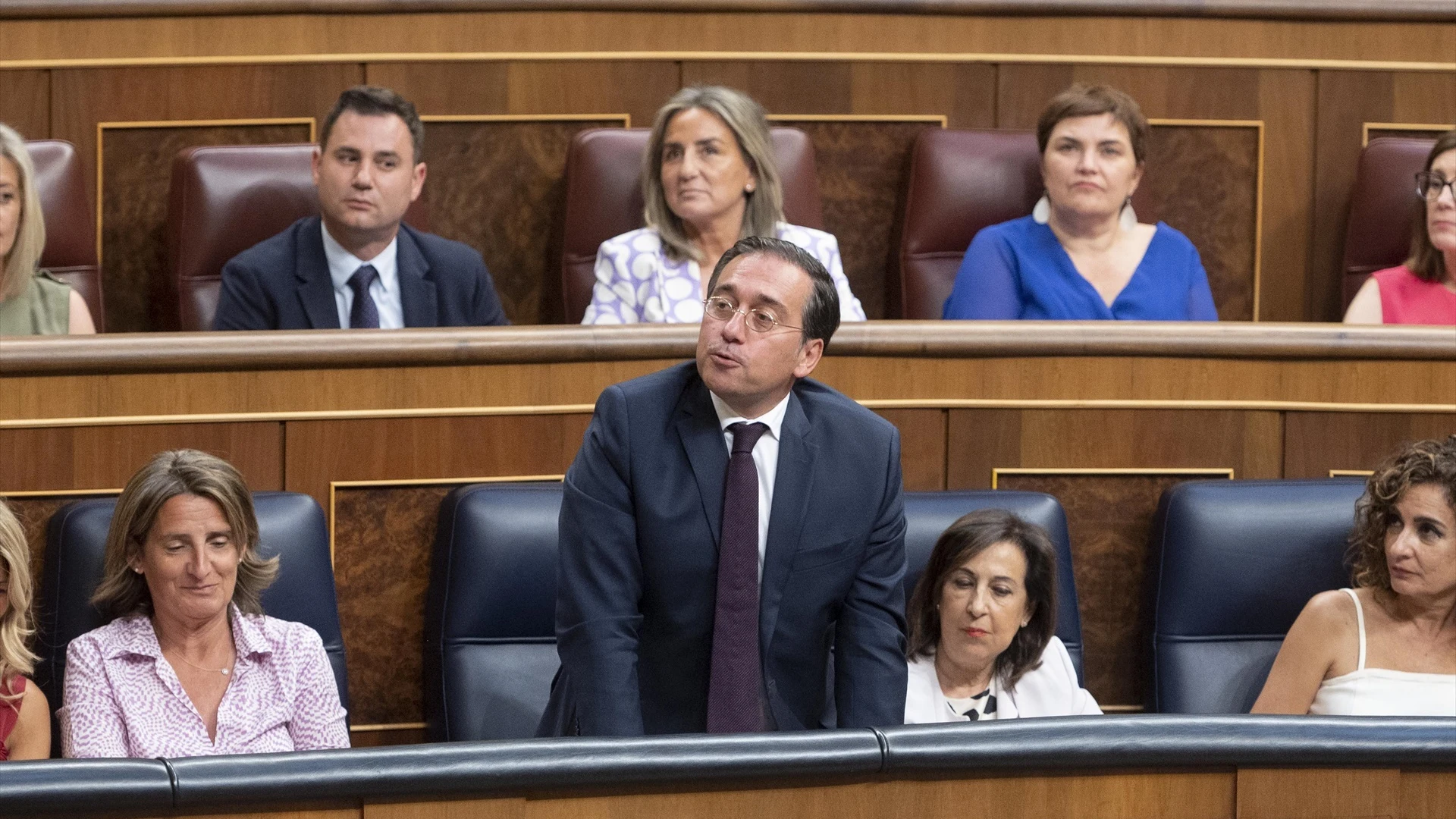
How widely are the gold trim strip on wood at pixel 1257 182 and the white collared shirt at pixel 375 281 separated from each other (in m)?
0.80

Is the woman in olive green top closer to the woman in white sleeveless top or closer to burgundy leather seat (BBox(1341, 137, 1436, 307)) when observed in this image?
the woman in white sleeveless top

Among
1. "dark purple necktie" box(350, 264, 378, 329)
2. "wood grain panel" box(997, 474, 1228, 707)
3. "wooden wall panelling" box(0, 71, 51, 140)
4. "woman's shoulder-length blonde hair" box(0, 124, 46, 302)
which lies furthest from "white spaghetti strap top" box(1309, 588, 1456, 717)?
"wooden wall panelling" box(0, 71, 51, 140)

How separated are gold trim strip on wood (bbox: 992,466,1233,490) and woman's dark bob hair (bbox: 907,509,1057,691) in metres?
0.11

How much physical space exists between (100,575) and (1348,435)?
95 cm

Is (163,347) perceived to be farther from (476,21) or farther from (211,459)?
(476,21)

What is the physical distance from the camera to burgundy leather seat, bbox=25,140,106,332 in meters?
1.62

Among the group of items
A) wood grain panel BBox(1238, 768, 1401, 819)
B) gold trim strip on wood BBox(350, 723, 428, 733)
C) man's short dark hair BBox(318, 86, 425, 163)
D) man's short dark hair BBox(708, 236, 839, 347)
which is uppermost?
man's short dark hair BBox(318, 86, 425, 163)

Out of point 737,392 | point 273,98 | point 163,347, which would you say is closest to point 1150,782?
point 737,392

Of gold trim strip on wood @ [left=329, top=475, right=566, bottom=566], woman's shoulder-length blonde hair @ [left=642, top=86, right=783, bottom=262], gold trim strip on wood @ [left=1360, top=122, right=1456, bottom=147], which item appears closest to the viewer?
gold trim strip on wood @ [left=329, top=475, right=566, bottom=566]

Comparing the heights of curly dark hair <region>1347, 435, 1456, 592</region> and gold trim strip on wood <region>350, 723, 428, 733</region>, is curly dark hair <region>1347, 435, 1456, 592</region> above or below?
above

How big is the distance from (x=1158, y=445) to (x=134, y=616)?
2.56 feet

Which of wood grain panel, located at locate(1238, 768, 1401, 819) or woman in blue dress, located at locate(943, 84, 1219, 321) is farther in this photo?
woman in blue dress, located at locate(943, 84, 1219, 321)

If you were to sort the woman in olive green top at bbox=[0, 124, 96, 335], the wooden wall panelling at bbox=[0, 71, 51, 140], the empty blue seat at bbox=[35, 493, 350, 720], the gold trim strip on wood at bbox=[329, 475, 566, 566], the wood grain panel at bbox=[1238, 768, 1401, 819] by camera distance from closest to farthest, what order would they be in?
the wood grain panel at bbox=[1238, 768, 1401, 819] → the empty blue seat at bbox=[35, 493, 350, 720] → the gold trim strip on wood at bbox=[329, 475, 566, 566] → the woman in olive green top at bbox=[0, 124, 96, 335] → the wooden wall panelling at bbox=[0, 71, 51, 140]

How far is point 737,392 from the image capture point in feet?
3.43
